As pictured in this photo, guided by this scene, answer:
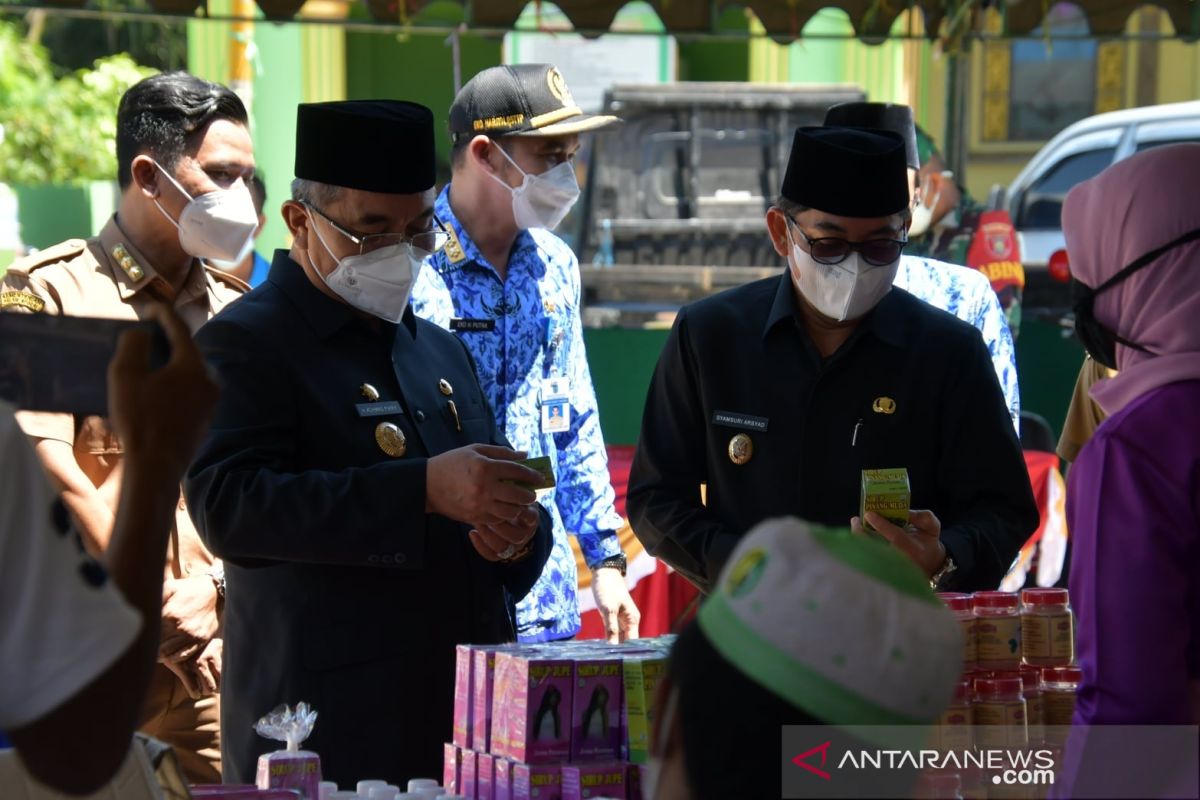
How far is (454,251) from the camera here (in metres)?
4.55

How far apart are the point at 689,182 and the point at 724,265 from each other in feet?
2.35

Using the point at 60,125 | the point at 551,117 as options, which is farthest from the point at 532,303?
the point at 60,125

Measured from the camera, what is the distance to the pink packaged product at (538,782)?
2715mm

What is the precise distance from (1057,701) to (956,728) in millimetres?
263

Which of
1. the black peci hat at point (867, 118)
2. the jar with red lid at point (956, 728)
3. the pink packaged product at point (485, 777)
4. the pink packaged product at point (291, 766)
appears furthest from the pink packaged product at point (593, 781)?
the black peci hat at point (867, 118)

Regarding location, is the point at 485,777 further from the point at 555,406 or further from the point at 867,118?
the point at 867,118

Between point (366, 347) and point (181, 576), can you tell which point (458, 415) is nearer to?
point (366, 347)

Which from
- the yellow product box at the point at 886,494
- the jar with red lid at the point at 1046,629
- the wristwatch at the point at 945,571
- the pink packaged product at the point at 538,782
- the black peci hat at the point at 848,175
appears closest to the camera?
the pink packaged product at the point at 538,782

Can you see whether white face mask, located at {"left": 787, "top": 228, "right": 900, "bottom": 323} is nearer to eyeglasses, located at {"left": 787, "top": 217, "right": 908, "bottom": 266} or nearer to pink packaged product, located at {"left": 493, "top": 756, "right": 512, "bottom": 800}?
eyeglasses, located at {"left": 787, "top": 217, "right": 908, "bottom": 266}

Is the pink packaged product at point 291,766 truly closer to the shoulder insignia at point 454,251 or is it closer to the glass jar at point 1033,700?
the glass jar at point 1033,700

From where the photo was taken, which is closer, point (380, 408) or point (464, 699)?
point (464, 699)

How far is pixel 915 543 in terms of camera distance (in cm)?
325

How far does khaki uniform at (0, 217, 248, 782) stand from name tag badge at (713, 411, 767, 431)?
1.40m

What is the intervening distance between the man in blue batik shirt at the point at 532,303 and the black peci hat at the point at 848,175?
1.10 meters
